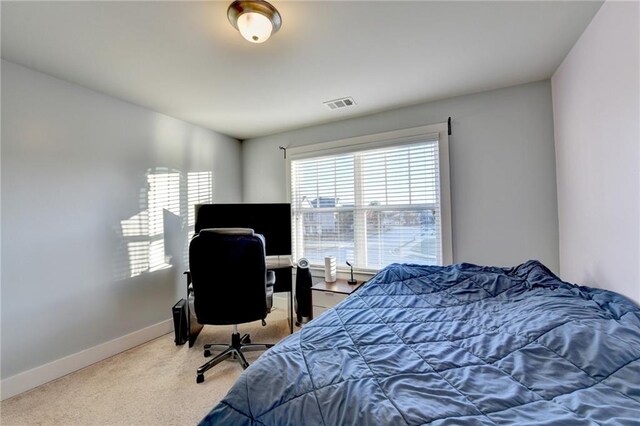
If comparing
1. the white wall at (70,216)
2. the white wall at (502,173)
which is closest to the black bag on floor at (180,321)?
the white wall at (70,216)

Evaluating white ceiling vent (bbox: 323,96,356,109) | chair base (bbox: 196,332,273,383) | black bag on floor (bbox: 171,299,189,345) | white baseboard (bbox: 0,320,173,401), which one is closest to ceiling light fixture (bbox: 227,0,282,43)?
white ceiling vent (bbox: 323,96,356,109)

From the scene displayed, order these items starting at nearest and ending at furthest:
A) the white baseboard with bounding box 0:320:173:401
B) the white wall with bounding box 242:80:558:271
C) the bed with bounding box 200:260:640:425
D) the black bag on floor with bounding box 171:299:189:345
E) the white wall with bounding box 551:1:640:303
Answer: the bed with bounding box 200:260:640:425 → the white wall with bounding box 551:1:640:303 → the white baseboard with bounding box 0:320:173:401 → the white wall with bounding box 242:80:558:271 → the black bag on floor with bounding box 171:299:189:345

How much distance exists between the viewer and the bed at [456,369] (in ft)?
2.31

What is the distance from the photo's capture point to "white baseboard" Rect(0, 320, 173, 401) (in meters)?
1.92

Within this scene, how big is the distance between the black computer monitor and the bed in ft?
5.64

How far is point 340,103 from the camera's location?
9.05 ft

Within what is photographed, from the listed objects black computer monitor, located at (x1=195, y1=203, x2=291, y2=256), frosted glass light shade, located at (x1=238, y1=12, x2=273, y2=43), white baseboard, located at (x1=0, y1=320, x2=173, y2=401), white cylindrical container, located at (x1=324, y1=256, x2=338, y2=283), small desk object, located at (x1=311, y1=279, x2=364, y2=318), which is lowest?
white baseboard, located at (x1=0, y1=320, x2=173, y2=401)

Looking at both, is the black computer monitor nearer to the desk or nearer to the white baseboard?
the desk

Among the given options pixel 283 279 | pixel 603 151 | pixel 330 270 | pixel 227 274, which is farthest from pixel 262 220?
pixel 603 151

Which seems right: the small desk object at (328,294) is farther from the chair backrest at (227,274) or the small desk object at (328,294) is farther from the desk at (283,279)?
the chair backrest at (227,274)

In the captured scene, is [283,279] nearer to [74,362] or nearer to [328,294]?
[328,294]

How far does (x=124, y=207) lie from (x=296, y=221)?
185 centimetres

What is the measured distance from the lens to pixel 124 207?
2596 mm

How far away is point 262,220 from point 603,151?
9.06ft
